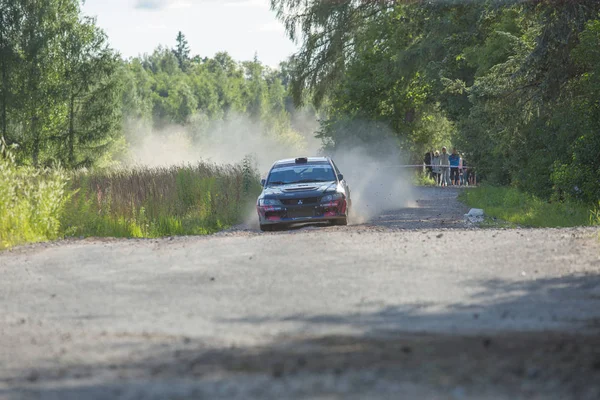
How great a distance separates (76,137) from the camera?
209ft

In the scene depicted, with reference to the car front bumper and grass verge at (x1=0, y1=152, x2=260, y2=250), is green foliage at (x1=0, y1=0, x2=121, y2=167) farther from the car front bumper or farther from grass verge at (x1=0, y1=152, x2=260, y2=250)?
the car front bumper

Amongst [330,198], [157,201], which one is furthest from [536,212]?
[157,201]

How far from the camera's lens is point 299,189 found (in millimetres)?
20609

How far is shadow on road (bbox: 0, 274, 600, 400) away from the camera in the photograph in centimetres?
562

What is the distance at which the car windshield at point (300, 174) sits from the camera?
21609mm

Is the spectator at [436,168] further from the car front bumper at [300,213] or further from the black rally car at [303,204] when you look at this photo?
the car front bumper at [300,213]

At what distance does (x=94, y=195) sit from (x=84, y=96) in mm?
43628

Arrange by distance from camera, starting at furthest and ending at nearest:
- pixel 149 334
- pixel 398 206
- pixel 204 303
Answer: pixel 398 206, pixel 204 303, pixel 149 334

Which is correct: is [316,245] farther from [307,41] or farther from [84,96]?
[84,96]

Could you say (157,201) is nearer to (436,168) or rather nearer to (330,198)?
(330,198)

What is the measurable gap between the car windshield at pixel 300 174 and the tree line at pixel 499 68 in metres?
5.40

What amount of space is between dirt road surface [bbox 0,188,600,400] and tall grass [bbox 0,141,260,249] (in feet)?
9.03

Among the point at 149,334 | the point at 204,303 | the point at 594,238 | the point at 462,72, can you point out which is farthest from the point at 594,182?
the point at 462,72

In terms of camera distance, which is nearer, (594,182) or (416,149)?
(594,182)
